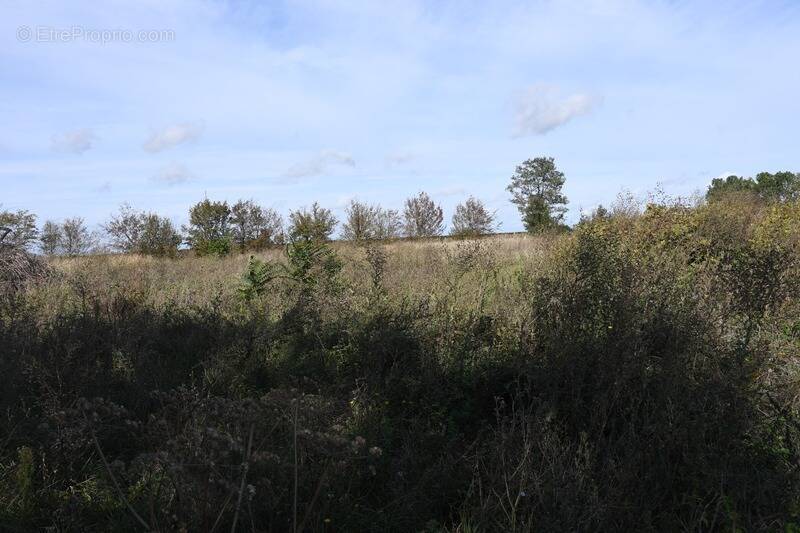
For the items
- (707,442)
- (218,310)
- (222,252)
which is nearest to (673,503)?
(707,442)

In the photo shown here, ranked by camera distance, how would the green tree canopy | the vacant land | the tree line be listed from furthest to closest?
the green tree canopy, the tree line, the vacant land

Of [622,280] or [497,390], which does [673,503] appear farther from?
[622,280]

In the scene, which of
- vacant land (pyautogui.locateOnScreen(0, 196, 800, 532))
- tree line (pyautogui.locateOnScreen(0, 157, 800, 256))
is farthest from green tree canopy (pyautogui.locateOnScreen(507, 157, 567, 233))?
vacant land (pyautogui.locateOnScreen(0, 196, 800, 532))

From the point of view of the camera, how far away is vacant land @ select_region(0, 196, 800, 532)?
339 cm

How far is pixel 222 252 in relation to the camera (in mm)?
22016

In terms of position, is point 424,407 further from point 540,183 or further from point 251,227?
point 540,183

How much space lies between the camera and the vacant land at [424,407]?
133 inches

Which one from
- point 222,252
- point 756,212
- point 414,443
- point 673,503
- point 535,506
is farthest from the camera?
point 222,252

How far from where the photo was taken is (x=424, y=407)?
5.04m

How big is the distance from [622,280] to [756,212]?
9.17m

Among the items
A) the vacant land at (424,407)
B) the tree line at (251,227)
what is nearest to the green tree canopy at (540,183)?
the tree line at (251,227)

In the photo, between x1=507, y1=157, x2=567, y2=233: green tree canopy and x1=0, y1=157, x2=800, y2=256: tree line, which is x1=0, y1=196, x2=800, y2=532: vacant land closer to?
x1=0, y1=157, x2=800, y2=256: tree line

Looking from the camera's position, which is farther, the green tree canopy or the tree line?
the green tree canopy

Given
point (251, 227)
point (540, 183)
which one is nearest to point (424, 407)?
point (251, 227)
